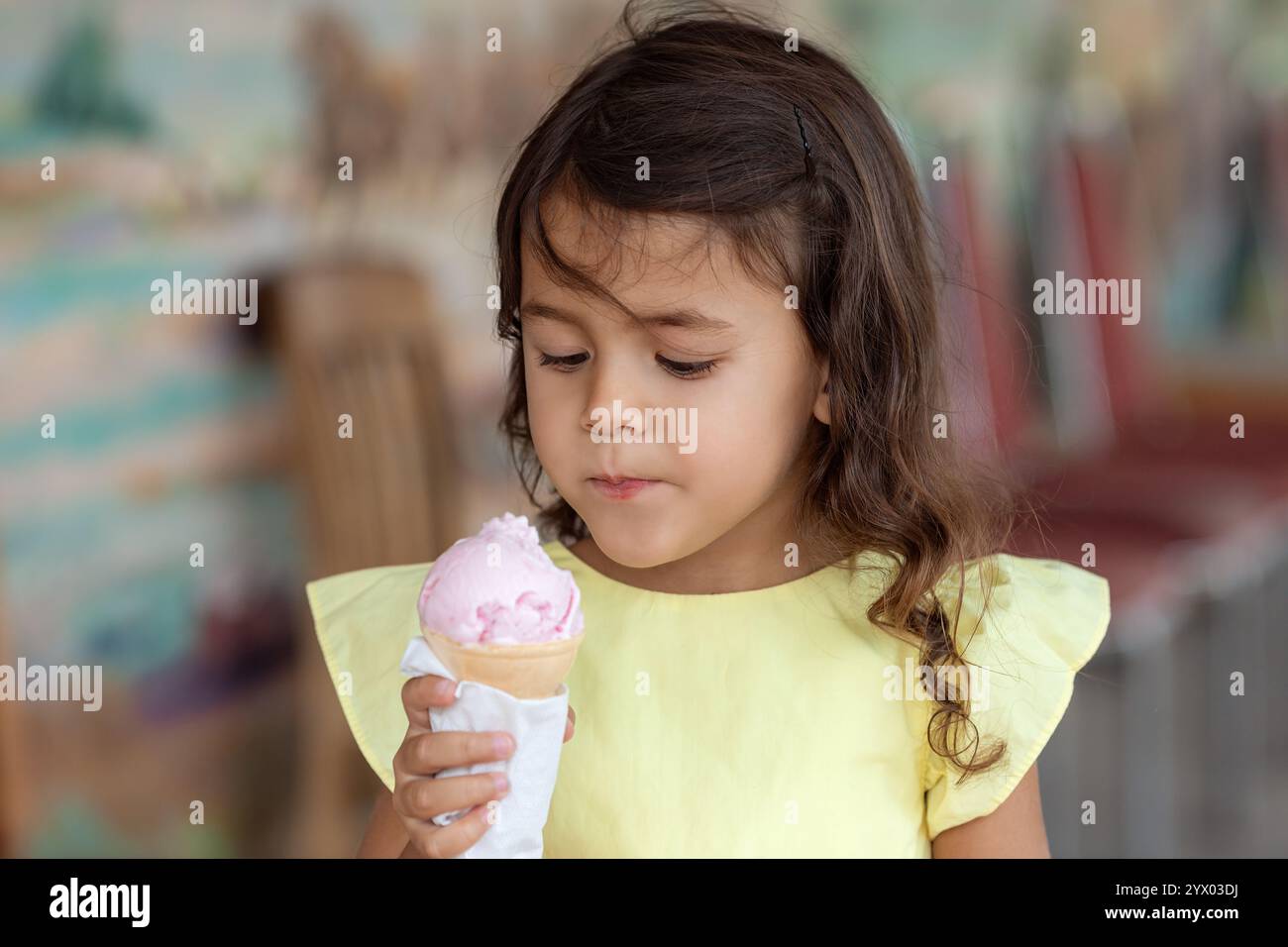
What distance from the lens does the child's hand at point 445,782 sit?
1053 millimetres

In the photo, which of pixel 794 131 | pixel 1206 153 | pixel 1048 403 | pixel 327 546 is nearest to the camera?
pixel 794 131

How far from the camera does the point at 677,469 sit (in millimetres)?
1179

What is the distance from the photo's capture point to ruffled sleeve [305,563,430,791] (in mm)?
1338

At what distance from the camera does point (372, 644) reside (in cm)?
139

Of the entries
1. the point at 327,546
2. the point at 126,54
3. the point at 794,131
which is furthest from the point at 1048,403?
the point at 794,131

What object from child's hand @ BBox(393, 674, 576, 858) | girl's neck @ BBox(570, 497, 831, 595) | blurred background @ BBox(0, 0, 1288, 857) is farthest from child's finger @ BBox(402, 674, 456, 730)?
blurred background @ BBox(0, 0, 1288, 857)

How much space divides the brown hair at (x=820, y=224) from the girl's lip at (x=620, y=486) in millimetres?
161

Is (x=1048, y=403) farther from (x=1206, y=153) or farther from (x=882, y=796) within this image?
(x=882, y=796)

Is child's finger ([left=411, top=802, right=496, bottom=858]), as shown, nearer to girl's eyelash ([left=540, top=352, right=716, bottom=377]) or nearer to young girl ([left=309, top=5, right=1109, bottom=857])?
young girl ([left=309, top=5, right=1109, bottom=857])

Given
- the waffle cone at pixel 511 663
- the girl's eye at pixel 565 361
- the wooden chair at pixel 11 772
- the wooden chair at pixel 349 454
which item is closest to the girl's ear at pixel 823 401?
the girl's eye at pixel 565 361

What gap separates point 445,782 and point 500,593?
0.48ft

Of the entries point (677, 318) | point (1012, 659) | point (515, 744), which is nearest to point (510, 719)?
point (515, 744)
